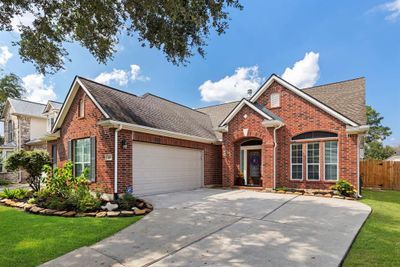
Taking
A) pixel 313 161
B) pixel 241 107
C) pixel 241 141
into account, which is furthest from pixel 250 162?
pixel 313 161

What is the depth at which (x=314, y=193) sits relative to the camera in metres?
11.9

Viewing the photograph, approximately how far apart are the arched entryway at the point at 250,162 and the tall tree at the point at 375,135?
32.3 meters

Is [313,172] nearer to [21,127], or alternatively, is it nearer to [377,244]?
[377,244]

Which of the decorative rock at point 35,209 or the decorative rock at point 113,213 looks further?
the decorative rock at point 35,209

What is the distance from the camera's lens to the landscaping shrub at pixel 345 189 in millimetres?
11375

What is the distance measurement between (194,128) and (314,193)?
299 inches

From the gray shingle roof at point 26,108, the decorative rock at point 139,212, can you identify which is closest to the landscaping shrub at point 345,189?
the decorative rock at point 139,212

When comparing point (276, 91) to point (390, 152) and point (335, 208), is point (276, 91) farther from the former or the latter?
point (390, 152)

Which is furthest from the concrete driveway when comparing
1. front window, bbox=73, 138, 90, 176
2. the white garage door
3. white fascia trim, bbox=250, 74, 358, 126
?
front window, bbox=73, 138, 90, 176

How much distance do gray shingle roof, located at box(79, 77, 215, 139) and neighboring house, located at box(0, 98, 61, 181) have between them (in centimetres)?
1057

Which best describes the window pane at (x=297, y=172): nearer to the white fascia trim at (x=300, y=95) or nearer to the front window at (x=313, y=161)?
the front window at (x=313, y=161)

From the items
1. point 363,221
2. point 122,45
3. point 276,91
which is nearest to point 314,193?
point 363,221

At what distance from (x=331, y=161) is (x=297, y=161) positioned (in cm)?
165

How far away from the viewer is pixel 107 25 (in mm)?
8391
